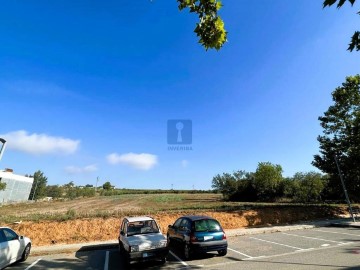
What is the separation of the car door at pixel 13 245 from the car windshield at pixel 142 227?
473 cm

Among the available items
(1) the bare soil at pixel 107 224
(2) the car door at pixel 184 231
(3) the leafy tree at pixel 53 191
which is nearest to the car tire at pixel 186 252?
(2) the car door at pixel 184 231

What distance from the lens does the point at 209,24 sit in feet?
18.9

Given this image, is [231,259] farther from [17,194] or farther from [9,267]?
[17,194]

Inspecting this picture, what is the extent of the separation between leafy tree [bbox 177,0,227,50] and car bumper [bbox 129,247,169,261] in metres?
7.48

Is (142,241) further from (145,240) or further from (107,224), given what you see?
(107,224)

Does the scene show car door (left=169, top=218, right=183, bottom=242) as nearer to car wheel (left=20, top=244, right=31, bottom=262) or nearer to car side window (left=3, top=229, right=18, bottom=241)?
car wheel (left=20, top=244, right=31, bottom=262)

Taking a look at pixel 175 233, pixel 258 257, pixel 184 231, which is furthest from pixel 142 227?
pixel 258 257

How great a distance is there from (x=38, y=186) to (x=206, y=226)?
111182 millimetres

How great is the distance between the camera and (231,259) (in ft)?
34.0

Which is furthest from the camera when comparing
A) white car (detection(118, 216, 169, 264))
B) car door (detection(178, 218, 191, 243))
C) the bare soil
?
the bare soil

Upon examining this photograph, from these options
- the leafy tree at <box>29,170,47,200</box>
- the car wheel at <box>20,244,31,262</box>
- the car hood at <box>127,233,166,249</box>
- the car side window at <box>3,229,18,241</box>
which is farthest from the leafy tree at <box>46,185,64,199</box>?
the car hood at <box>127,233,166,249</box>

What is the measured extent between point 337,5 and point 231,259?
31.2 ft

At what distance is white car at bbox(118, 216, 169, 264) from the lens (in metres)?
9.38

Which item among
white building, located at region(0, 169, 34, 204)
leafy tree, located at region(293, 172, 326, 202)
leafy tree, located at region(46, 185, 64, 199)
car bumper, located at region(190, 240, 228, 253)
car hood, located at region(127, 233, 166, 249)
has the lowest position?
car bumper, located at region(190, 240, 228, 253)
